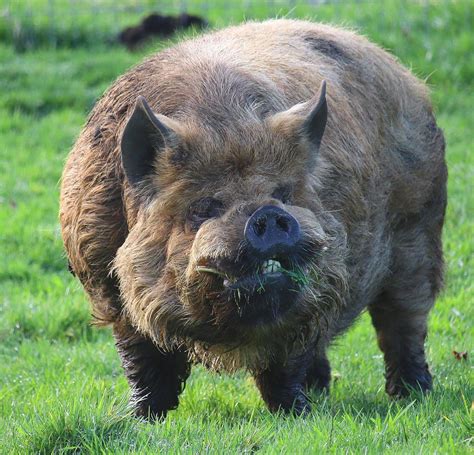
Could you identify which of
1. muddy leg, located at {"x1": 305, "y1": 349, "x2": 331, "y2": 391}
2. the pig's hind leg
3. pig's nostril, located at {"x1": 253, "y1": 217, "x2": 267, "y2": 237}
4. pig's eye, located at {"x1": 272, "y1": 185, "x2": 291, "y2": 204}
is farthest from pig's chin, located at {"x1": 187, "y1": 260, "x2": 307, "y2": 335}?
the pig's hind leg

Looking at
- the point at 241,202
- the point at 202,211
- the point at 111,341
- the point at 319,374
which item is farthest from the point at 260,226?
the point at 111,341

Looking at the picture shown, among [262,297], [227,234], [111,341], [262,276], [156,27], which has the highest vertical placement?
[227,234]

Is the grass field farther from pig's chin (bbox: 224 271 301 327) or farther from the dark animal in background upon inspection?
pig's chin (bbox: 224 271 301 327)

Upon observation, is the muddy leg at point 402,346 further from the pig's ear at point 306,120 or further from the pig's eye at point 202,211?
the pig's eye at point 202,211

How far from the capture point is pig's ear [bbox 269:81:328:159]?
538cm

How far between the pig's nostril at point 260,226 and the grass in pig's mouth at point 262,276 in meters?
0.15

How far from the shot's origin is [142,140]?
530cm

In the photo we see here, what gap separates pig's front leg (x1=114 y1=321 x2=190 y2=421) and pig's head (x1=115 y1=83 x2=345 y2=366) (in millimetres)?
389

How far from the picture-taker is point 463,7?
539 inches

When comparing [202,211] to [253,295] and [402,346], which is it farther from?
[402,346]

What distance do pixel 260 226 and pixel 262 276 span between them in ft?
0.75

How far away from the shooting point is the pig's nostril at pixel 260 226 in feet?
15.4

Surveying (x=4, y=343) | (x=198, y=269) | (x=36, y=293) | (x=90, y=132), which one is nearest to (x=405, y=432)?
(x=198, y=269)

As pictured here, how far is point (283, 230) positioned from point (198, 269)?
445 mm
